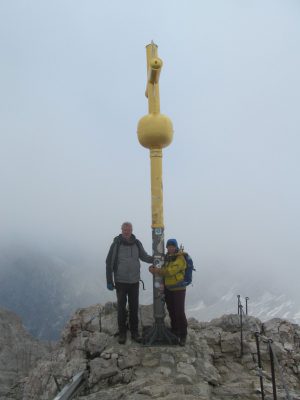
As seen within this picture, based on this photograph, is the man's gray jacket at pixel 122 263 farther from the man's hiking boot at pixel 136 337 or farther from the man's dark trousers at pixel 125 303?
the man's hiking boot at pixel 136 337

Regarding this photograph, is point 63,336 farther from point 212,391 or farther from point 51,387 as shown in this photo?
point 212,391

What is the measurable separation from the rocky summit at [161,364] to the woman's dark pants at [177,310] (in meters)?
0.49

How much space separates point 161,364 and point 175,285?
6.79 ft

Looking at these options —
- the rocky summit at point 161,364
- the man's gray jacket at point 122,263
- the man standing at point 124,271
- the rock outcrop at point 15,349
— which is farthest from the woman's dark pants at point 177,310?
the rock outcrop at point 15,349

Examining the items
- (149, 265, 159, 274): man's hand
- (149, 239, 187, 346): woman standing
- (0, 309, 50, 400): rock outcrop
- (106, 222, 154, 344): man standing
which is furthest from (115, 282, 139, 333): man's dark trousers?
(0, 309, 50, 400): rock outcrop

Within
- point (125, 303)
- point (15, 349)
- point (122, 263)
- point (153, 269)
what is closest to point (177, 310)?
point (153, 269)

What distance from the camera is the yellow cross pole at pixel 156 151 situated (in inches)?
455

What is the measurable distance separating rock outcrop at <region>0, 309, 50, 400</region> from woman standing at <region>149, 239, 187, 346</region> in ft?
255

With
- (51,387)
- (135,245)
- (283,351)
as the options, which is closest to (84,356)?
(51,387)

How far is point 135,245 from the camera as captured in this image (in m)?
11.3

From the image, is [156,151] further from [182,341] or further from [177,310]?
[182,341]

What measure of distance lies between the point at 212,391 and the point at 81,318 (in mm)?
5360

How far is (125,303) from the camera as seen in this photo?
11.2 m

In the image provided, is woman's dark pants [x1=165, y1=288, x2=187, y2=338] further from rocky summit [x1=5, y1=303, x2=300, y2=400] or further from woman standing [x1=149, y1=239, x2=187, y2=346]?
rocky summit [x1=5, y1=303, x2=300, y2=400]
